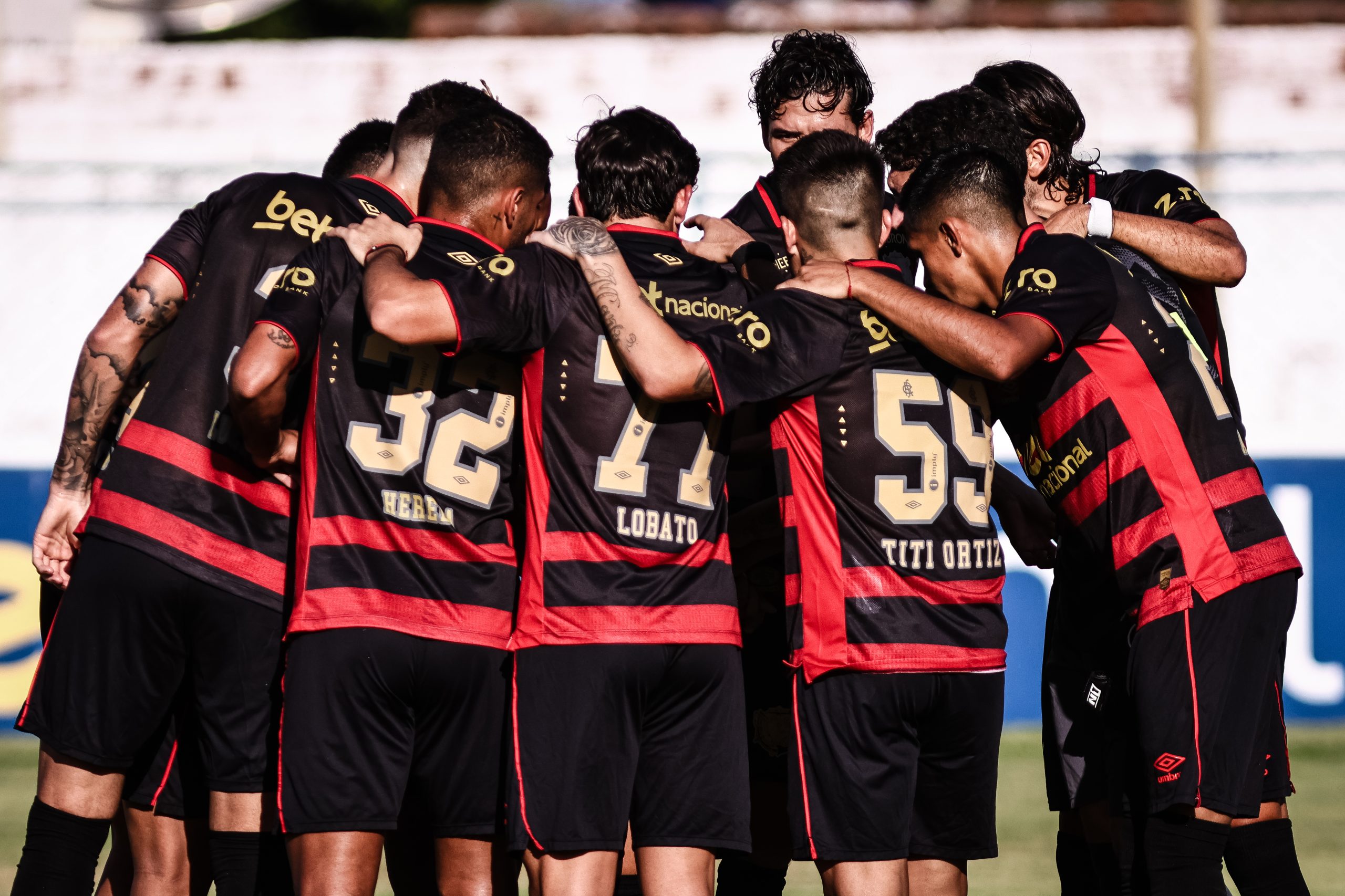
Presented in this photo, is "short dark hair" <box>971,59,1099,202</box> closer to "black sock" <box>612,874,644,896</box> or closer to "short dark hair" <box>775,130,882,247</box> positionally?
"short dark hair" <box>775,130,882,247</box>

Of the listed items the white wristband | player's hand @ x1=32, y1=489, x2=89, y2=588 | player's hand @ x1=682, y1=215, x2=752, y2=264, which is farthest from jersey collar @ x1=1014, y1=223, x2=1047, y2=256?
player's hand @ x1=32, y1=489, x2=89, y2=588

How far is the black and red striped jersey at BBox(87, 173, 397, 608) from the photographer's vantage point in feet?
13.5

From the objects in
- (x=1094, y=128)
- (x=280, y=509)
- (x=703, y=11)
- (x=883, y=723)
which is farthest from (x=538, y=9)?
(x=883, y=723)

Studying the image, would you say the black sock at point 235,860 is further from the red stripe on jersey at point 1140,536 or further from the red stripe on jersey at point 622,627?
the red stripe on jersey at point 1140,536

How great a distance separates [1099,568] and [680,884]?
1.47m

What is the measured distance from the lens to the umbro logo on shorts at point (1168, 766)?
3691mm

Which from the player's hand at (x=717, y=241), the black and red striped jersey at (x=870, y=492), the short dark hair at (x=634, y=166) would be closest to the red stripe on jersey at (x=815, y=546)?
the black and red striped jersey at (x=870, y=492)

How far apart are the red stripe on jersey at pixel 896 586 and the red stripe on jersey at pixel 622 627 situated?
41cm

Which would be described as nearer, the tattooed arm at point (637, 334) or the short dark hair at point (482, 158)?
the tattooed arm at point (637, 334)

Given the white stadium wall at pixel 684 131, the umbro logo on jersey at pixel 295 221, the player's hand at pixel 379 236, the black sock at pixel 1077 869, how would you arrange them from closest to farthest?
the player's hand at pixel 379 236, the umbro logo on jersey at pixel 295 221, the black sock at pixel 1077 869, the white stadium wall at pixel 684 131

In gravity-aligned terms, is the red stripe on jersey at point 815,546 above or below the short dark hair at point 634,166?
below

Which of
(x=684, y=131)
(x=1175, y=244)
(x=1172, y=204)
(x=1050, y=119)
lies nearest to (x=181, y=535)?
(x=1050, y=119)

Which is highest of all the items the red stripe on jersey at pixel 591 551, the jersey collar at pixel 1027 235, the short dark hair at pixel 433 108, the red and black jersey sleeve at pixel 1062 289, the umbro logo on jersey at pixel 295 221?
the short dark hair at pixel 433 108

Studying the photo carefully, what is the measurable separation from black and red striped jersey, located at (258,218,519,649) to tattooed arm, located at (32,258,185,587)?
0.61 metres
